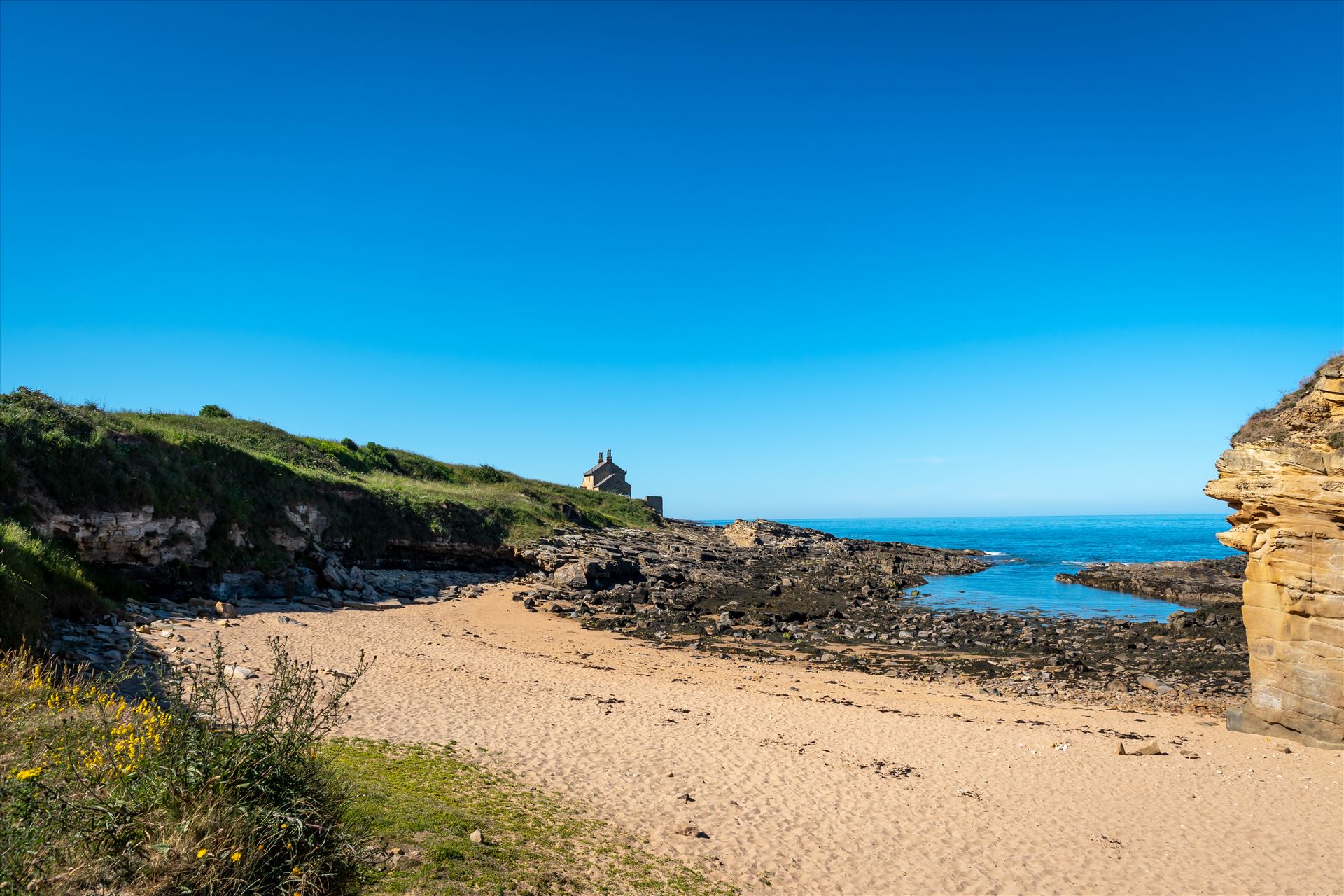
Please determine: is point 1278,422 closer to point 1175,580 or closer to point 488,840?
point 488,840

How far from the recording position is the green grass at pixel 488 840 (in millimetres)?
6746

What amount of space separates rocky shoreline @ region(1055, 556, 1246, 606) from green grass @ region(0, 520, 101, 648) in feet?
139

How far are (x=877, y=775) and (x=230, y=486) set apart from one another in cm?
2656

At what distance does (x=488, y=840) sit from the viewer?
7.68 m

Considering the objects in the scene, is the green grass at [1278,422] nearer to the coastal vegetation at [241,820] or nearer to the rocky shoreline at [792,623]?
the rocky shoreline at [792,623]

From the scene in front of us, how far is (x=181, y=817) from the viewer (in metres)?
5.21

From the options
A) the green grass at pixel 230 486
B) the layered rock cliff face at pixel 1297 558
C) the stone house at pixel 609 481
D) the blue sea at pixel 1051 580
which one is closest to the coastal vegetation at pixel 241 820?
the layered rock cliff face at pixel 1297 558

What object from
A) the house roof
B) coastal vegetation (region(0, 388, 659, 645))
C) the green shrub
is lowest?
the green shrub

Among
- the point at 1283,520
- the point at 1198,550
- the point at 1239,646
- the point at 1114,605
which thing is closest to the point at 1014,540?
the point at 1198,550

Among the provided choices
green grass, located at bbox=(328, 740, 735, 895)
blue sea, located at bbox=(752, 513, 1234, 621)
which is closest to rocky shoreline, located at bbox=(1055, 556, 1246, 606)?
blue sea, located at bbox=(752, 513, 1234, 621)

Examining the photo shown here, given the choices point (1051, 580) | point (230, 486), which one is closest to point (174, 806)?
point (230, 486)

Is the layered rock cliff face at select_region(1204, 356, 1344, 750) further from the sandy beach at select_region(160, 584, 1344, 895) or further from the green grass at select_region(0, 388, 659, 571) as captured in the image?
the green grass at select_region(0, 388, 659, 571)

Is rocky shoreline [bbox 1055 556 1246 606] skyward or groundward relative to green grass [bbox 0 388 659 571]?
groundward

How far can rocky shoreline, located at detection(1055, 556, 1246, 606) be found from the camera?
3784 centimetres
